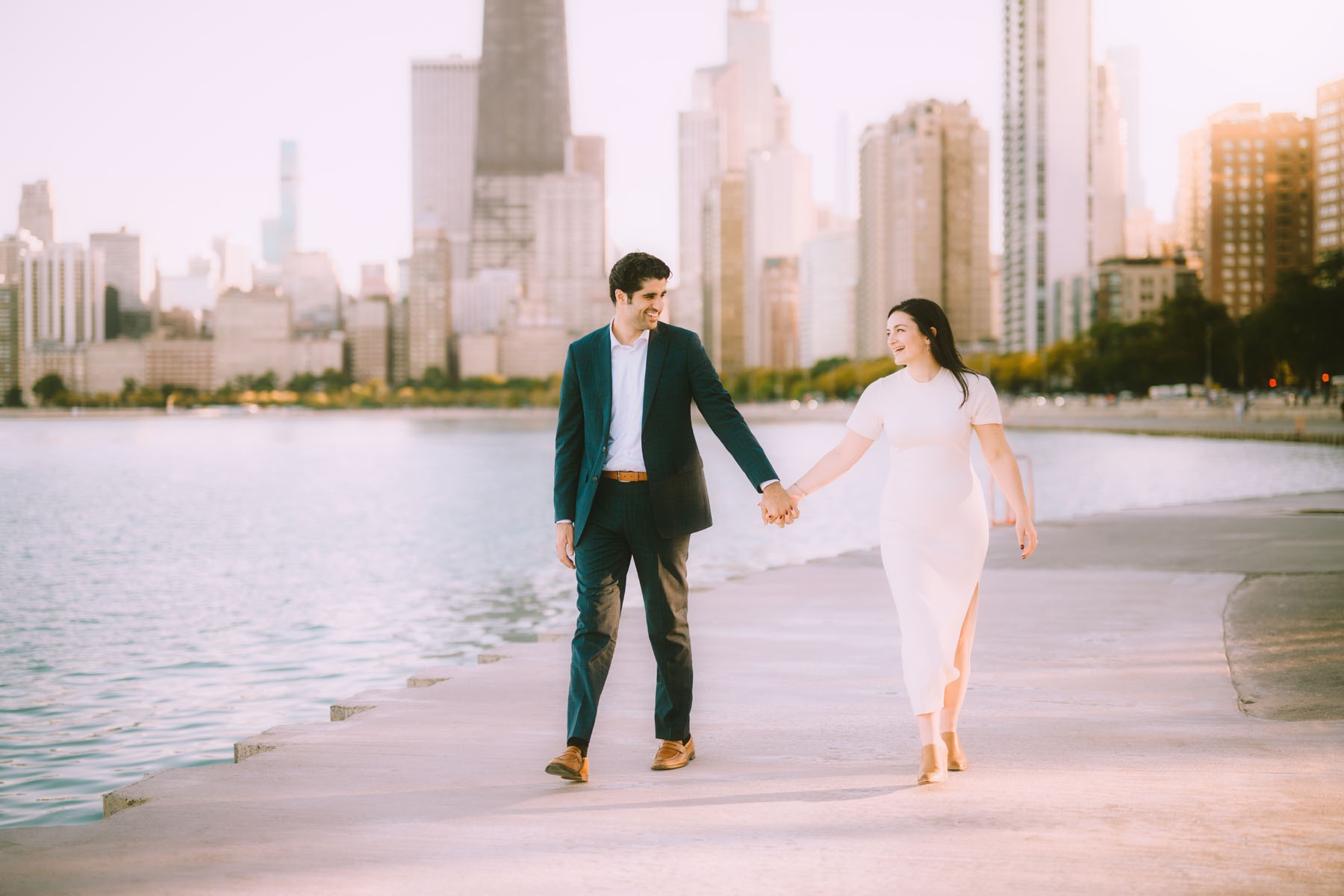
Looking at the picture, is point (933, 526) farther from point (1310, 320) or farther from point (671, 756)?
point (1310, 320)

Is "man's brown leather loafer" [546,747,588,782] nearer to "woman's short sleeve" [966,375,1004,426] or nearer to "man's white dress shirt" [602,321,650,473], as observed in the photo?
"man's white dress shirt" [602,321,650,473]

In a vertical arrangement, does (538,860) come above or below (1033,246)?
below

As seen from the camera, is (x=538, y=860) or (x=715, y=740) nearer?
(x=538, y=860)

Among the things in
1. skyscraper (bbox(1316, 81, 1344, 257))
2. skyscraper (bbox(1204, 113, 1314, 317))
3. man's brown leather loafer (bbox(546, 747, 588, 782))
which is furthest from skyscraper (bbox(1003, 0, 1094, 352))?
man's brown leather loafer (bbox(546, 747, 588, 782))

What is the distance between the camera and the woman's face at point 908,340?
4852 mm

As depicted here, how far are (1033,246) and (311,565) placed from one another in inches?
7240

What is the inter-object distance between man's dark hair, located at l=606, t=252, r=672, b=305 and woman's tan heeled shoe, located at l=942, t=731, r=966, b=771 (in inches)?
79.8

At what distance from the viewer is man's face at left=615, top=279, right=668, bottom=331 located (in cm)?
493

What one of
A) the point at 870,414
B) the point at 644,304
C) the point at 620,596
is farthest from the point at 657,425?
the point at 870,414

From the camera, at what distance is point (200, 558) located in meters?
24.0

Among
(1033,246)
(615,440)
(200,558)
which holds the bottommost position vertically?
(200,558)

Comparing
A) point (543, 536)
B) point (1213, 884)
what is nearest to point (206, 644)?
point (1213, 884)

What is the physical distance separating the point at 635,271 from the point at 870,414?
3.40ft

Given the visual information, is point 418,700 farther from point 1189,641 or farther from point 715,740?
point 1189,641
